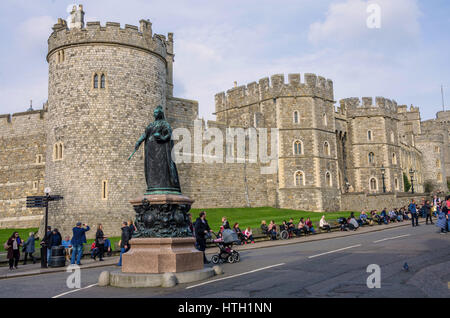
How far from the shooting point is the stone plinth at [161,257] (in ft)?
30.5

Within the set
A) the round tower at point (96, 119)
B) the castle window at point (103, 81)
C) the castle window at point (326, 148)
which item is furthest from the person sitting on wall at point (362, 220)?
the castle window at point (103, 81)

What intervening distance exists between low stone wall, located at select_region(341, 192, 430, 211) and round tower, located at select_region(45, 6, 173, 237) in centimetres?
2127

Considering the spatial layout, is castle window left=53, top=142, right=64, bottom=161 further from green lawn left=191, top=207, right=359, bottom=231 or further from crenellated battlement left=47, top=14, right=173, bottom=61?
green lawn left=191, top=207, right=359, bottom=231

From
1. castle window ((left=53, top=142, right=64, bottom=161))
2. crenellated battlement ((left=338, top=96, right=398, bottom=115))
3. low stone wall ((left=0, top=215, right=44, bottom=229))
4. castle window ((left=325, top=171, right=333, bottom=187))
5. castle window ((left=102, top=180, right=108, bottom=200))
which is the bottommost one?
low stone wall ((left=0, top=215, right=44, bottom=229))

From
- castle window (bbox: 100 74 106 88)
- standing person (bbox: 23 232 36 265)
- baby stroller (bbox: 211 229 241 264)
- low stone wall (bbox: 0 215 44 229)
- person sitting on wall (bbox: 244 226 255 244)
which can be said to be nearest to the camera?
baby stroller (bbox: 211 229 241 264)

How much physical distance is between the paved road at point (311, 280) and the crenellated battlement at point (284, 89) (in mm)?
26368

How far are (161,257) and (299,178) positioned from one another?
28.4 meters

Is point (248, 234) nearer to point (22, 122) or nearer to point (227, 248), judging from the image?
point (227, 248)

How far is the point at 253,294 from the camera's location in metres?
7.46

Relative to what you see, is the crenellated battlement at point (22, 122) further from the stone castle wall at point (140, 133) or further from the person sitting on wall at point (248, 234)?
the person sitting on wall at point (248, 234)

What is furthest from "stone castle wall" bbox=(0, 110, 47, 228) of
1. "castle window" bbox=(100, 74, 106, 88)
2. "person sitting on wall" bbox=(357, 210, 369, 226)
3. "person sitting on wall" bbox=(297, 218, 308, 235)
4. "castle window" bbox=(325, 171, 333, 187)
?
"castle window" bbox=(325, 171, 333, 187)

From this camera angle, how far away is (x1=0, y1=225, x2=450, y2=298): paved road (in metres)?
7.42

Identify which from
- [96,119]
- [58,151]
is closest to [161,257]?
[96,119]

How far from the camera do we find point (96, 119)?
23.8m
